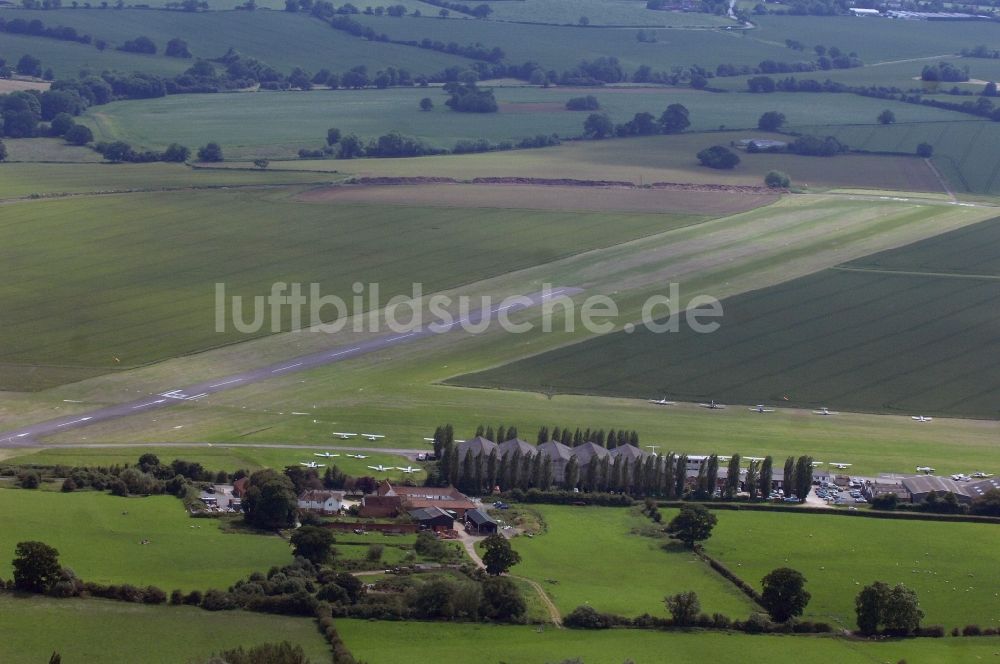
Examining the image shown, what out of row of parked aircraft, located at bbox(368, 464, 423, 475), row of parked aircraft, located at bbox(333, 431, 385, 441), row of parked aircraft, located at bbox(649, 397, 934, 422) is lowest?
row of parked aircraft, located at bbox(368, 464, 423, 475)

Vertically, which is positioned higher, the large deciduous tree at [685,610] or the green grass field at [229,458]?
the large deciduous tree at [685,610]

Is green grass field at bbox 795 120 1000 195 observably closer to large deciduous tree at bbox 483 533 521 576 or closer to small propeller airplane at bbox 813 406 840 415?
small propeller airplane at bbox 813 406 840 415

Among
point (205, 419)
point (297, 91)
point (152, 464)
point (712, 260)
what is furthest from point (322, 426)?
point (297, 91)

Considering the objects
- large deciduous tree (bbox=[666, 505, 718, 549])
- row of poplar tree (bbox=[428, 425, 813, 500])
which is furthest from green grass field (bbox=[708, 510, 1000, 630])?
row of poplar tree (bbox=[428, 425, 813, 500])

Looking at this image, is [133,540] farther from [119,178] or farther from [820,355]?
[119,178]

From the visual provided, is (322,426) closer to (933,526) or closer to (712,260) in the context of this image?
(933,526)

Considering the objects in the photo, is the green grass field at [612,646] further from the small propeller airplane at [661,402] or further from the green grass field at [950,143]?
the green grass field at [950,143]

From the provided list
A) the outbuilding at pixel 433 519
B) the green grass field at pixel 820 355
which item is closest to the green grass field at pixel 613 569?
the outbuilding at pixel 433 519

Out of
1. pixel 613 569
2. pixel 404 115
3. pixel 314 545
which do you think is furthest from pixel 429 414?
pixel 404 115
